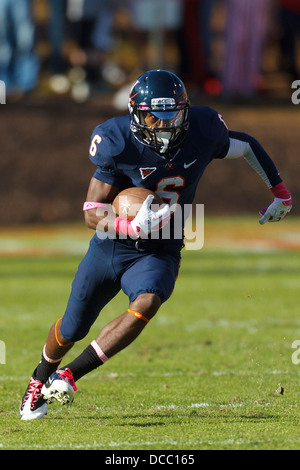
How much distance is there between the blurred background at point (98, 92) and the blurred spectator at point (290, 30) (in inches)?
0.9

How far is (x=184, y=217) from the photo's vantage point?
531 centimetres

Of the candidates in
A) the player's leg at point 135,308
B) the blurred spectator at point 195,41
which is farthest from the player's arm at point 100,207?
the blurred spectator at point 195,41

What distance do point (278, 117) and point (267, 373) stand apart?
42.0 ft

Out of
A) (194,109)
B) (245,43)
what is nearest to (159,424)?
(194,109)

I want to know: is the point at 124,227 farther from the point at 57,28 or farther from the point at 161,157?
the point at 57,28

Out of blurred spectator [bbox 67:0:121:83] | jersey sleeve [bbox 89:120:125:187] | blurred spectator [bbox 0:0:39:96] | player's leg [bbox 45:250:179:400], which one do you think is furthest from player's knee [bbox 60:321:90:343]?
blurred spectator [bbox 67:0:121:83]

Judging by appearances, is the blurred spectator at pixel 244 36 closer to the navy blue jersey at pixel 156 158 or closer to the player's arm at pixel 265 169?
the player's arm at pixel 265 169

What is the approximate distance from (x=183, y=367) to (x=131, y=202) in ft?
6.10

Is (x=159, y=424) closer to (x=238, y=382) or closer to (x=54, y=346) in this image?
(x=54, y=346)

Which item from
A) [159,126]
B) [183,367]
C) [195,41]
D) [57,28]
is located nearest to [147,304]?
[159,126]

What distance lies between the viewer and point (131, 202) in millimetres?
4984

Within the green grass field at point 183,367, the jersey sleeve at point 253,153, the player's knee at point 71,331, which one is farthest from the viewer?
the jersey sleeve at point 253,153

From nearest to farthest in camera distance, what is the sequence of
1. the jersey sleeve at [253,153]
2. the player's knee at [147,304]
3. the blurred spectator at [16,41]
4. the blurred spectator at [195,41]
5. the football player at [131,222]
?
the player's knee at [147,304] < the football player at [131,222] < the jersey sleeve at [253,153] < the blurred spectator at [16,41] < the blurred spectator at [195,41]

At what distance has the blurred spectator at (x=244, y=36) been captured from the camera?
17125 mm
